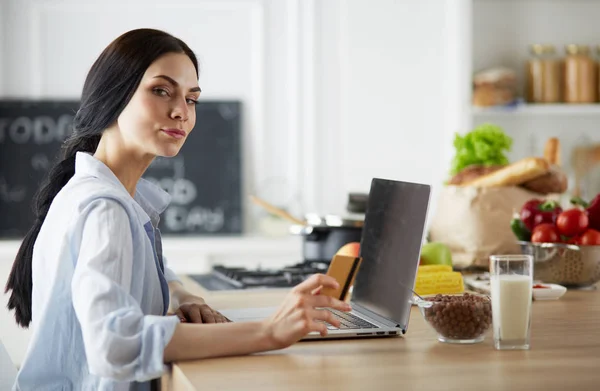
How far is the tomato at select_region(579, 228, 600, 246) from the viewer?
195 centimetres

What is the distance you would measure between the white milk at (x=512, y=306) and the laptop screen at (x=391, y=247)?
18 cm

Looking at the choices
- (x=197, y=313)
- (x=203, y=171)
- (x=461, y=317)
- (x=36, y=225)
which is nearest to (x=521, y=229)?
(x=461, y=317)

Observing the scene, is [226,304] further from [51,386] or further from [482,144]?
[482,144]

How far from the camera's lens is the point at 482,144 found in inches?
101

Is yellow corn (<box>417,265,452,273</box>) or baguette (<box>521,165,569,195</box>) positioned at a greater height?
baguette (<box>521,165,569,195</box>)

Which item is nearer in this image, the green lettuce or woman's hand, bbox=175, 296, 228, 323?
woman's hand, bbox=175, 296, 228, 323

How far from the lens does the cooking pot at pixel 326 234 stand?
2.42 meters

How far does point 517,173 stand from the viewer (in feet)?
7.73

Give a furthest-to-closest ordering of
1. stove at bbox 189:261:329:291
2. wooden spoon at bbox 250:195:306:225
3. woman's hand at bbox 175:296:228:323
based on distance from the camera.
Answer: wooden spoon at bbox 250:195:306:225, stove at bbox 189:261:329:291, woman's hand at bbox 175:296:228:323

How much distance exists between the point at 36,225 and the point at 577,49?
3.31 m

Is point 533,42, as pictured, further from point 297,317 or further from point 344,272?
point 297,317

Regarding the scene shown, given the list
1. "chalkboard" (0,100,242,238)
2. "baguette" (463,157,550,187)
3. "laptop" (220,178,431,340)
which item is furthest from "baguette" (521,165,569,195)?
"chalkboard" (0,100,242,238)

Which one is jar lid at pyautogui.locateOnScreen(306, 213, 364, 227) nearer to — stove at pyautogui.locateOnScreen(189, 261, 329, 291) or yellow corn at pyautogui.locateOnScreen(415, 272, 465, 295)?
stove at pyautogui.locateOnScreen(189, 261, 329, 291)

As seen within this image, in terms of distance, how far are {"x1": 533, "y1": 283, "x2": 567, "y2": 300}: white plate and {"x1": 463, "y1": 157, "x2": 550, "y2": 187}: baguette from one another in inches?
21.0
